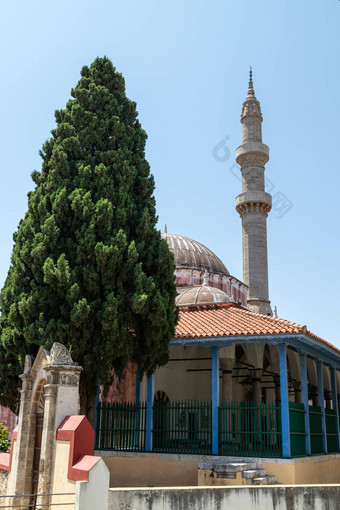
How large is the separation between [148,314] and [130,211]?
7.63 ft

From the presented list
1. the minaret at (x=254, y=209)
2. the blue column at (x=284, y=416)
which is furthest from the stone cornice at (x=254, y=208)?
the blue column at (x=284, y=416)

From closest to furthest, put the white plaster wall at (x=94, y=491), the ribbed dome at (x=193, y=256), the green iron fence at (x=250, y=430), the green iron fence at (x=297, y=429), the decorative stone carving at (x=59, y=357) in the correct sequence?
1. the white plaster wall at (x=94, y=491)
2. the decorative stone carving at (x=59, y=357)
3. the green iron fence at (x=250, y=430)
4. the green iron fence at (x=297, y=429)
5. the ribbed dome at (x=193, y=256)

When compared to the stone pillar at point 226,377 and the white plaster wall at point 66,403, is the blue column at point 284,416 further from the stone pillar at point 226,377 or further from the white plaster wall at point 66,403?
the white plaster wall at point 66,403

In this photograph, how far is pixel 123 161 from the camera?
1120cm

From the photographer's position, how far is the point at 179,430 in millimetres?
11336

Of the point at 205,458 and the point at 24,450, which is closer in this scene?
the point at 24,450

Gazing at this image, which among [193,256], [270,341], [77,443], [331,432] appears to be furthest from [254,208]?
[77,443]

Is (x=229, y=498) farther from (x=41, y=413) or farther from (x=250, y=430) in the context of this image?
(x=250, y=430)

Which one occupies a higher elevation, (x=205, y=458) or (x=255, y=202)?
(x=255, y=202)

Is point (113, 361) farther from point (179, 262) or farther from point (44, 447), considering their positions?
point (179, 262)

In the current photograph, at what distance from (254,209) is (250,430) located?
53.2 feet

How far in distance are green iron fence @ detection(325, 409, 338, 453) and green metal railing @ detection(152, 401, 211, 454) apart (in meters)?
3.89

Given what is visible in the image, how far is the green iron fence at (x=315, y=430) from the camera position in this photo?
40.2 ft

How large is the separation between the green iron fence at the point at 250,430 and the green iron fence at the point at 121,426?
1944 millimetres
